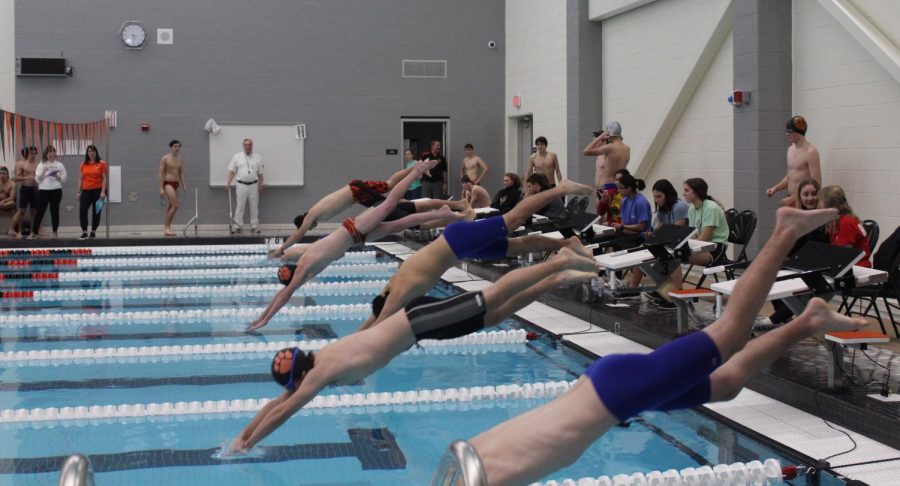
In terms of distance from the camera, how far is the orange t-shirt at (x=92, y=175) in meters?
15.2

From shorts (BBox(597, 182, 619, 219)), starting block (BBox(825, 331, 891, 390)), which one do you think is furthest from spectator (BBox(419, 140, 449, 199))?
starting block (BBox(825, 331, 891, 390))

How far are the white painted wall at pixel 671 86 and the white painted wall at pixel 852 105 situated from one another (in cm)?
142

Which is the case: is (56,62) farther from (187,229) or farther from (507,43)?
(507,43)

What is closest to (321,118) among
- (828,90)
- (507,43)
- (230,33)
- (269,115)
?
(269,115)

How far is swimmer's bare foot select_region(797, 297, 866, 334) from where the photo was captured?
Answer: 3783 mm

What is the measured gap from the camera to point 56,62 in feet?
54.5

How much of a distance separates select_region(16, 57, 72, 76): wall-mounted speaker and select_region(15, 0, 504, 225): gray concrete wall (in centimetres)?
14

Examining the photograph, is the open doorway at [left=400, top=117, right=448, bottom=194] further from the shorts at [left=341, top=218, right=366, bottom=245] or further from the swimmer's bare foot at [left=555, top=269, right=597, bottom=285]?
the swimmer's bare foot at [left=555, top=269, right=597, bottom=285]

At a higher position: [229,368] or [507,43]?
[507,43]

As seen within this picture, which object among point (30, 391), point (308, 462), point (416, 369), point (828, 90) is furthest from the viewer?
point (828, 90)

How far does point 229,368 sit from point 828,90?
6.20m

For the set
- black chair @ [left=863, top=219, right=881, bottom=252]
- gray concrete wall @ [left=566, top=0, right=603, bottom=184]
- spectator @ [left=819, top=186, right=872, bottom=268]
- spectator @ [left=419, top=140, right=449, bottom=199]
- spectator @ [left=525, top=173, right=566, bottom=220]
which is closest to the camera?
spectator @ [left=819, top=186, right=872, bottom=268]

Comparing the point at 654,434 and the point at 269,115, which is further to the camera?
the point at 269,115

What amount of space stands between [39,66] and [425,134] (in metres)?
7.10
